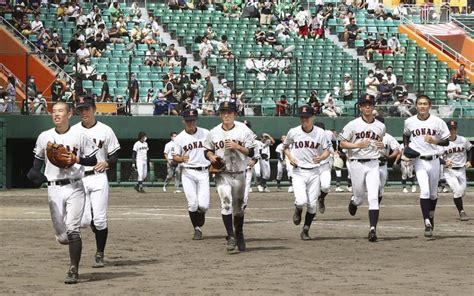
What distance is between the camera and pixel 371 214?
17.8 meters

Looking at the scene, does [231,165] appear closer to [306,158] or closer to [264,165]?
[306,158]

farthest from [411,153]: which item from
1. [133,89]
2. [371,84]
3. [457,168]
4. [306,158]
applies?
[371,84]

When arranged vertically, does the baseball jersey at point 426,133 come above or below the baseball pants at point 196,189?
above

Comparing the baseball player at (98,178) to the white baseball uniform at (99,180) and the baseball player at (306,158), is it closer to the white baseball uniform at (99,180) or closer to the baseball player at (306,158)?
the white baseball uniform at (99,180)

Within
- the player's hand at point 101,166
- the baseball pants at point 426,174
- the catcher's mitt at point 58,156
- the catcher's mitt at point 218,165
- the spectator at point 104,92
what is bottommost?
the baseball pants at point 426,174

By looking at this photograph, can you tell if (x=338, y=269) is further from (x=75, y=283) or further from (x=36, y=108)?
(x=36, y=108)

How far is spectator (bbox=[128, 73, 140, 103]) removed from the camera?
37.2 meters

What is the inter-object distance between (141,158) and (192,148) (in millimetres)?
16892

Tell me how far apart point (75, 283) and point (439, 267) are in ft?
13.9

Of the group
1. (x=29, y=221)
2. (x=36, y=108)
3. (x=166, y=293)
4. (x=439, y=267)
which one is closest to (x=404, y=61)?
(x=36, y=108)

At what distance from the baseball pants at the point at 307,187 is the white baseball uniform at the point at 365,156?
57cm

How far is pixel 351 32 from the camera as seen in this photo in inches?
1746

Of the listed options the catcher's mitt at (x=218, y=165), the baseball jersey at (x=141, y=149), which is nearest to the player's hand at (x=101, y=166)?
the catcher's mitt at (x=218, y=165)

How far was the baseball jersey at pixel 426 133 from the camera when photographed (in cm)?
1819
